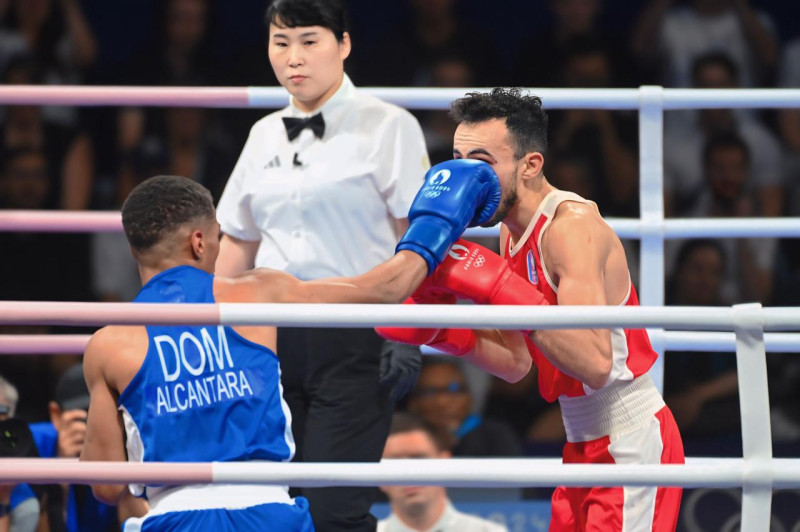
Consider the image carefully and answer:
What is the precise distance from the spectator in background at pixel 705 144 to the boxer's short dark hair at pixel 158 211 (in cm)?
275

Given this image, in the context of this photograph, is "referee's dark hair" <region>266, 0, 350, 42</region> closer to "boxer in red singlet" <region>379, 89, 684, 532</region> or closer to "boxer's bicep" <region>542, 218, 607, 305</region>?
"boxer in red singlet" <region>379, 89, 684, 532</region>

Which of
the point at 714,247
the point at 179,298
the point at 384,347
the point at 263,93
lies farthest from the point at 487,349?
the point at 714,247

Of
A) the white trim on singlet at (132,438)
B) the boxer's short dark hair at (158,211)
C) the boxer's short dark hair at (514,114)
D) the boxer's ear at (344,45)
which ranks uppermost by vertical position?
the boxer's ear at (344,45)

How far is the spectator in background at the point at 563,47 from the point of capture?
4.76m

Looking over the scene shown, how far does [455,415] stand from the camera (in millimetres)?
3953

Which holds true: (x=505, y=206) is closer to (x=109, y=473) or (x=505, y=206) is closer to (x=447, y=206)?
(x=447, y=206)

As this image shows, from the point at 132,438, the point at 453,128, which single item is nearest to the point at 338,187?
the point at 132,438

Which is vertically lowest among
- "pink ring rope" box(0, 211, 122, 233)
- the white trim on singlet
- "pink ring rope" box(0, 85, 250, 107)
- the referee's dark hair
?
the white trim on singlet

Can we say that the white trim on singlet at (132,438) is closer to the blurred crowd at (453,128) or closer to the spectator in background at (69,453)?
the spectator in background at (69,453)

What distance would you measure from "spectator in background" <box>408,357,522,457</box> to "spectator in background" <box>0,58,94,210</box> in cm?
162

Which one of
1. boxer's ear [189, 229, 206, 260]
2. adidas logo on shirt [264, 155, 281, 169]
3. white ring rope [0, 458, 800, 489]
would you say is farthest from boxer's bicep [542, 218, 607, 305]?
adidas logo on shirt [264, 155, 281, 169]

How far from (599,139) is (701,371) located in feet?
3.47

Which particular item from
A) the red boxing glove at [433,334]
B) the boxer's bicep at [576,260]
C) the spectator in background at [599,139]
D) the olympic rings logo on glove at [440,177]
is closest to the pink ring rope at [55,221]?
the red boxing glove at [433,334]

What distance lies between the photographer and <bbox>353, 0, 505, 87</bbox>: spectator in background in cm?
476
